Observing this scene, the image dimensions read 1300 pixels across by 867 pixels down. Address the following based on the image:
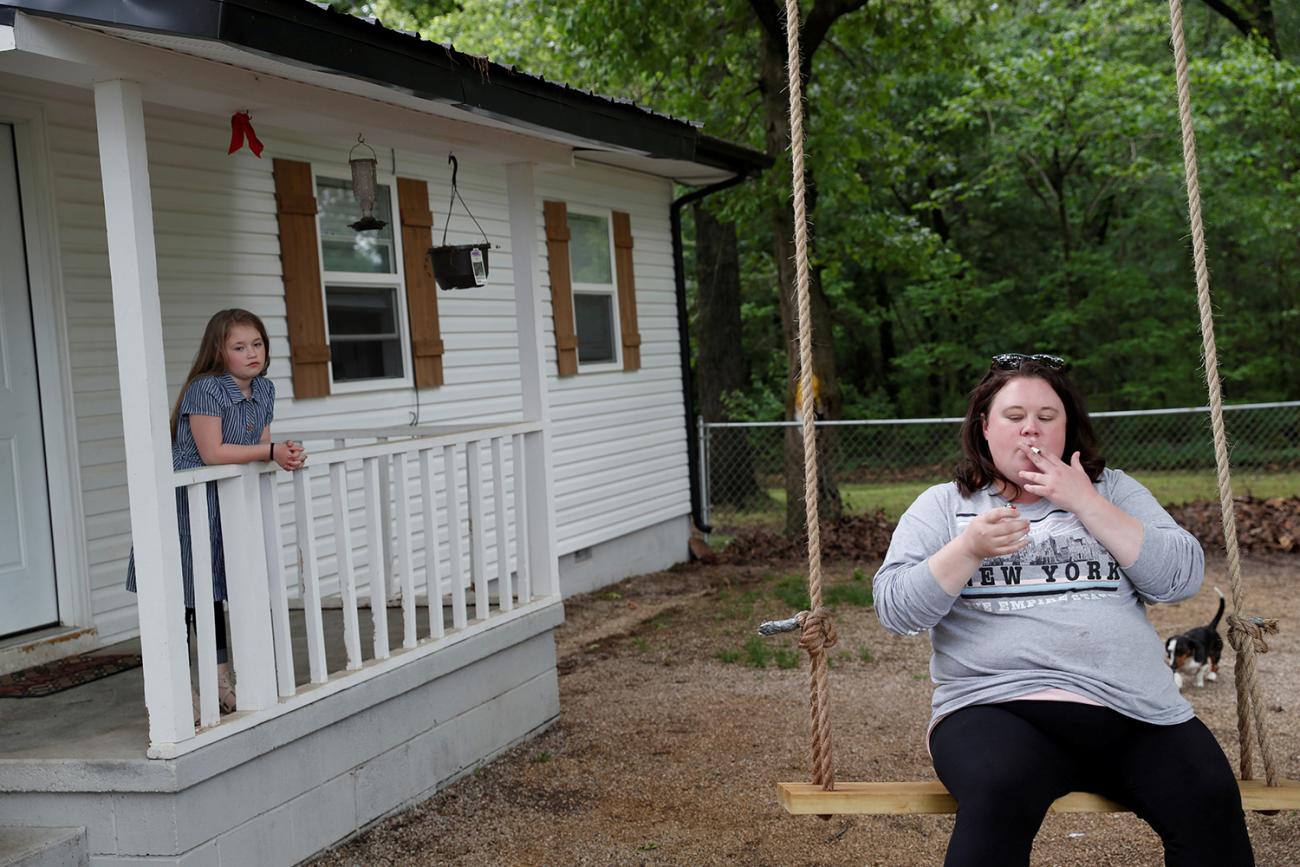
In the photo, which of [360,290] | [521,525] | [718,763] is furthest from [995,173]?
[718,763]

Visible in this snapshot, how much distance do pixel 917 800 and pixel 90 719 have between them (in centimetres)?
263

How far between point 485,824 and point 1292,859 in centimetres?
261

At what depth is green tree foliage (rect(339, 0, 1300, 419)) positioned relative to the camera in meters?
11.0

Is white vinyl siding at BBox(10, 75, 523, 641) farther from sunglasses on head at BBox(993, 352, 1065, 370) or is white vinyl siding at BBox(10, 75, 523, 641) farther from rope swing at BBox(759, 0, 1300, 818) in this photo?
sunglasses on head at BBox(993, 352, 1065, 370)

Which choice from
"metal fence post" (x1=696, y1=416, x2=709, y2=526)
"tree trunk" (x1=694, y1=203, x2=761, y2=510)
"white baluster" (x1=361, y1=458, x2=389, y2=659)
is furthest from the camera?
"tree trunk" (x1=694, y1=203, x2=761, y2=510)

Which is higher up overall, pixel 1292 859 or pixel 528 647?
pixel 528 647

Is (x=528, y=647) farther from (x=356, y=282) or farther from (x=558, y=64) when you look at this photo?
(x=558, y=64)

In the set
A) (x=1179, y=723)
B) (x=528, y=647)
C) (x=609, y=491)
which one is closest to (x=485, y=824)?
(x=528, y=647)

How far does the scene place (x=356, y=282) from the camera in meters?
6.84

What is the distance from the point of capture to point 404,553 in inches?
185

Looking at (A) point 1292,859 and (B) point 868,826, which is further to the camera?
(B) point 868,826

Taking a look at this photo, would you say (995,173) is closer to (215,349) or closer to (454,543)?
(454,543)

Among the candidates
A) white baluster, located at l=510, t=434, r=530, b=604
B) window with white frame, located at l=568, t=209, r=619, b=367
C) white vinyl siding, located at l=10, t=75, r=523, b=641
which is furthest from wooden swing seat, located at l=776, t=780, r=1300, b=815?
window with white frame, located at l=568, t=209, r=619, b=367

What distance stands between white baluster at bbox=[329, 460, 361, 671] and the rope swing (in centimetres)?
194
